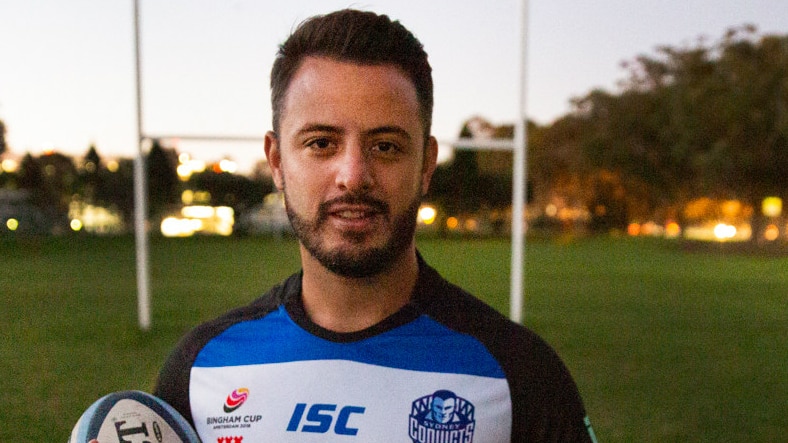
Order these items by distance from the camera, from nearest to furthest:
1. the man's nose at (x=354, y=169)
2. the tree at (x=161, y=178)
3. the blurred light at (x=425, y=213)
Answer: the man's nose at (x=354, y=169), the blurred light at (x=425, y=213), the tree at (x=161, y=178)

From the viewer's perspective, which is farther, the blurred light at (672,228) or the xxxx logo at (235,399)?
the blurred light at (672,228)

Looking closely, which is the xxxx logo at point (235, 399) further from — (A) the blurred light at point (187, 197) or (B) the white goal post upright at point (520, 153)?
(A) the blurred light at point (187, 197)

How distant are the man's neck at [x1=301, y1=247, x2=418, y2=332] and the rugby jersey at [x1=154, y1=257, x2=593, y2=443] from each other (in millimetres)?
25

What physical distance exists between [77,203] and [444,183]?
99.3ft

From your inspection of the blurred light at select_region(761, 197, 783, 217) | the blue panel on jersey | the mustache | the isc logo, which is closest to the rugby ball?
the blue panel on jersey

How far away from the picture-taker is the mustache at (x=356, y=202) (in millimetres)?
1457

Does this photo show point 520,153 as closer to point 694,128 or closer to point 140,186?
point 140,186

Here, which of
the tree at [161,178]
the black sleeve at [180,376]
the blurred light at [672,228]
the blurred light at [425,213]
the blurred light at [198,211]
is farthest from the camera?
the blurred light at [672,228]

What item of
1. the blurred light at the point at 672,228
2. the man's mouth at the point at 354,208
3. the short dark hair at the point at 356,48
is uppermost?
the short dark hair at the point at 356,48

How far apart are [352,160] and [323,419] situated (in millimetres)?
583

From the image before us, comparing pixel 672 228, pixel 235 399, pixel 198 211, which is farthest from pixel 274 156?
pixel 672 228

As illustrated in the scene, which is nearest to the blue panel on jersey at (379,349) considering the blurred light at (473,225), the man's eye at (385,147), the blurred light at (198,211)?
the man's eye at (385,147)

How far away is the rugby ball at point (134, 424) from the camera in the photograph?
1629mm

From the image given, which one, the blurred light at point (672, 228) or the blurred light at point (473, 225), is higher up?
the blurred light at point (473, 225)
